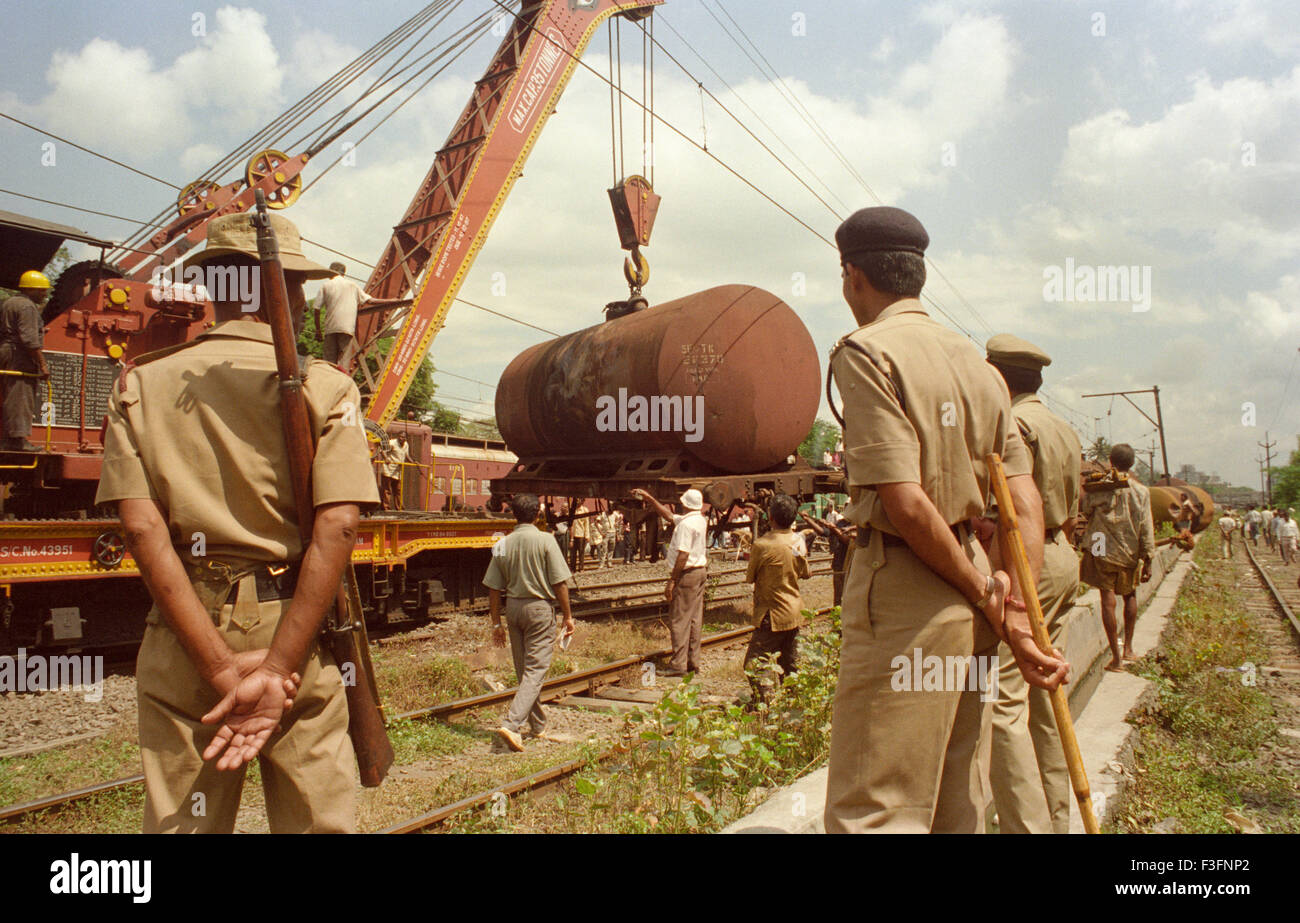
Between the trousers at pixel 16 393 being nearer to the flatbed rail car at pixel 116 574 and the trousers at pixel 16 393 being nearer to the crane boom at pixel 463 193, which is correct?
the flatbed rail car at pixel 116 574

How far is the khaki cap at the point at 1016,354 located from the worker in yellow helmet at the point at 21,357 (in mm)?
7410

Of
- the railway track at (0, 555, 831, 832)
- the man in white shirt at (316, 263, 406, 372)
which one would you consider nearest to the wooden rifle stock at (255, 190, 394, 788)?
the railway track at (0, 555, 831, 832)

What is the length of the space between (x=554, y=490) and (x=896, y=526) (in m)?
9.16

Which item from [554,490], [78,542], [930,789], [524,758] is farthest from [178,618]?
[554,490]

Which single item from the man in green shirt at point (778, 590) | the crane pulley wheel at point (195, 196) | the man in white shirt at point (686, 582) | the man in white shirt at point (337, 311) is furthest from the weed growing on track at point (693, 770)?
the crane pulley wheel at point (195, 196)

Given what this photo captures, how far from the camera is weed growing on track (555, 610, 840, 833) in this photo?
155 inches

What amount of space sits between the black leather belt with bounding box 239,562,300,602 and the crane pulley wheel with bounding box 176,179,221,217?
977 cm

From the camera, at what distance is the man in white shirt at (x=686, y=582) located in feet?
26.6

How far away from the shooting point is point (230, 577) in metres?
1.96

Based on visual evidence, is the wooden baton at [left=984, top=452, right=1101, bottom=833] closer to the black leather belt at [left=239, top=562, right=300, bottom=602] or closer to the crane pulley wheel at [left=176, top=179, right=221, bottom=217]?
the black leather belt at [left=239, top=562, right=300, bottom=602]

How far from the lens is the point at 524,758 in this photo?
5.82 m

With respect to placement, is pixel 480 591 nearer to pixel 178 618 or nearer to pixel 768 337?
pixel 768 337

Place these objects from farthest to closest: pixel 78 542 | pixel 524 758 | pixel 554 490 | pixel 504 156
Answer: pixel 504 156 < pixel 554 490 < pixel 78 542 < pixel 524 758

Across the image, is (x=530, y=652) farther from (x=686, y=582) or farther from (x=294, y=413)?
(x=294, y=413)
